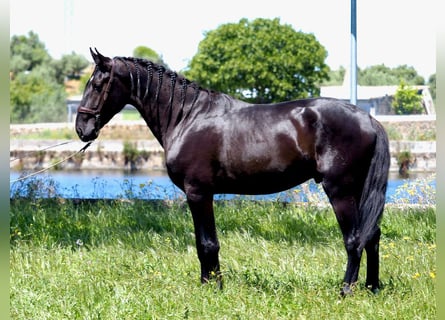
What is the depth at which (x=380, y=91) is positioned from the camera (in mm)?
47031

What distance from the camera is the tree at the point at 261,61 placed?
127ft

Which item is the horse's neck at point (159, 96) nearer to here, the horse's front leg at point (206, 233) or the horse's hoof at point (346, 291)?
the horse's front leg at point (206, 233)

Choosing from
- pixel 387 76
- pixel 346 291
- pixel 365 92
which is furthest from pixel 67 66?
pixel 346 291

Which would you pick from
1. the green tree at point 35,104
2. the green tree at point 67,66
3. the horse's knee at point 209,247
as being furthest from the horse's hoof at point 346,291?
the green tree at point 67,66

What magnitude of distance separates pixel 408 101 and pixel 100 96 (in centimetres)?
3636

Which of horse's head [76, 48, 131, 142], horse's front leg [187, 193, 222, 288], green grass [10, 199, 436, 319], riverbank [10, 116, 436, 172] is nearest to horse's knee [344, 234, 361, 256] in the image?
green grass [10, 199, 436, 319]

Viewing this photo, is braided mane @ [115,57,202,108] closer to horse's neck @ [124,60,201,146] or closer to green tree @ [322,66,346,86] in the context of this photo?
horse's neck @ [124,60,201,146]

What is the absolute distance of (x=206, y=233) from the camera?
225 inches

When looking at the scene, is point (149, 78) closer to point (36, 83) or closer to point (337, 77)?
point (36, 83)

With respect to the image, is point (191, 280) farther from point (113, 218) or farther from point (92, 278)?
point (113, 218)

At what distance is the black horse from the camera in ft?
17.7

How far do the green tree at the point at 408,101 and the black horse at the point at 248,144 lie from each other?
3496 centimetres

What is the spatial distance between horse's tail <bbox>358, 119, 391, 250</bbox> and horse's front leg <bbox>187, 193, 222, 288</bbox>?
1172 millimetres

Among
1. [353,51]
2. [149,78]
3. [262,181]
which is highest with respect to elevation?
[353,51]
